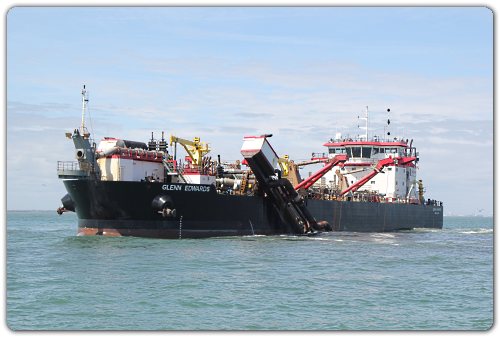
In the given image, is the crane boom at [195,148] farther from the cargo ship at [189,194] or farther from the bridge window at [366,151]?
the bridge window at [366,151]

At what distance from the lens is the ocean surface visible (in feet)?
43.4

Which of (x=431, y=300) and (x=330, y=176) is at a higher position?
(x=330, y=176)

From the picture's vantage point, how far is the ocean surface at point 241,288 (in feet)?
43.4

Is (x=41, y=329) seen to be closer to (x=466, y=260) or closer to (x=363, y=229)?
(x=466, y=260)

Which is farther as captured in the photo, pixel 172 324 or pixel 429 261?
pixel 429 261

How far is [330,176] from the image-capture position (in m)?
55.5

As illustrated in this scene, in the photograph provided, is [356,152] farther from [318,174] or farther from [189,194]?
[189,194]

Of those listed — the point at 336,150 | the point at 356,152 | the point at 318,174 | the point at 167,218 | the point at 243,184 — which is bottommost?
the point at 167,218

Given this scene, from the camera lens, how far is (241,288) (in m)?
16.7

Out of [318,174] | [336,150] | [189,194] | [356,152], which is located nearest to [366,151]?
[356,152]

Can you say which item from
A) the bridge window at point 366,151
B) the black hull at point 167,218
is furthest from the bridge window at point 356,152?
the black hull at point 167,218

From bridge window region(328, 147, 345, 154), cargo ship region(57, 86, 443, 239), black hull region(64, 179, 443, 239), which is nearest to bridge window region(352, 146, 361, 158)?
bridge window region(328, 147, 345, 154)
